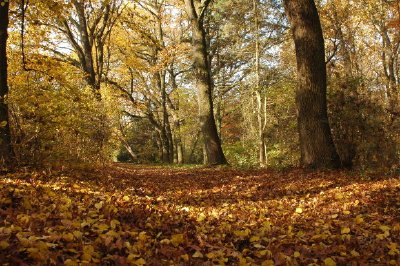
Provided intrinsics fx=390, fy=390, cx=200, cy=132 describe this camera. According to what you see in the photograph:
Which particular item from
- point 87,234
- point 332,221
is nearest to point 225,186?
point 332,221

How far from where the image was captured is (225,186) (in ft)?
26.7

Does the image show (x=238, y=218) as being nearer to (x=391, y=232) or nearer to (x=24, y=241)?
(x=391, y=232)

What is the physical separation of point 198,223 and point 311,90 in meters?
5.43

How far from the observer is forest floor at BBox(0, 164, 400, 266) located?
321cm

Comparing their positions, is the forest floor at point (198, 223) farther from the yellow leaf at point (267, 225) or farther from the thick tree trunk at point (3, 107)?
the thick tree trunk at point (3, 107)

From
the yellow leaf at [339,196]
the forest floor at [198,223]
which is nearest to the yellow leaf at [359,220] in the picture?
the forest floor at [198,223]

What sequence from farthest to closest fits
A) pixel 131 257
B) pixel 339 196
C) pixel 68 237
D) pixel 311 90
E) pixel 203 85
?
pixel 203 85
pixel 311 90
pixel 339 196
pixel 68 237
pixel 131 257

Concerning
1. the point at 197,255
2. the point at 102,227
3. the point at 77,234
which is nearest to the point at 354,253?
the point at 197,255

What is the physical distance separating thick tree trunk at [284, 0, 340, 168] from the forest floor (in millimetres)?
1482

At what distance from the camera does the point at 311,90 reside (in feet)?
30.0

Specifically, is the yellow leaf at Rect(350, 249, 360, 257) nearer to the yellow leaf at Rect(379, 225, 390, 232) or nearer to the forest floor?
the forest floor

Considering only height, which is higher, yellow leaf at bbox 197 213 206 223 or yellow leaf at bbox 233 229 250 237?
yellow leaf at bbox 197 213 206 223

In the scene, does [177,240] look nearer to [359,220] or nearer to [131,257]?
[131,257]

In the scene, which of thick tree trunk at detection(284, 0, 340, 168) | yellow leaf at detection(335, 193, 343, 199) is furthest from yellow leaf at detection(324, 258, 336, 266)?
thick tree trunk at detection(284, 0, 340, 168)
